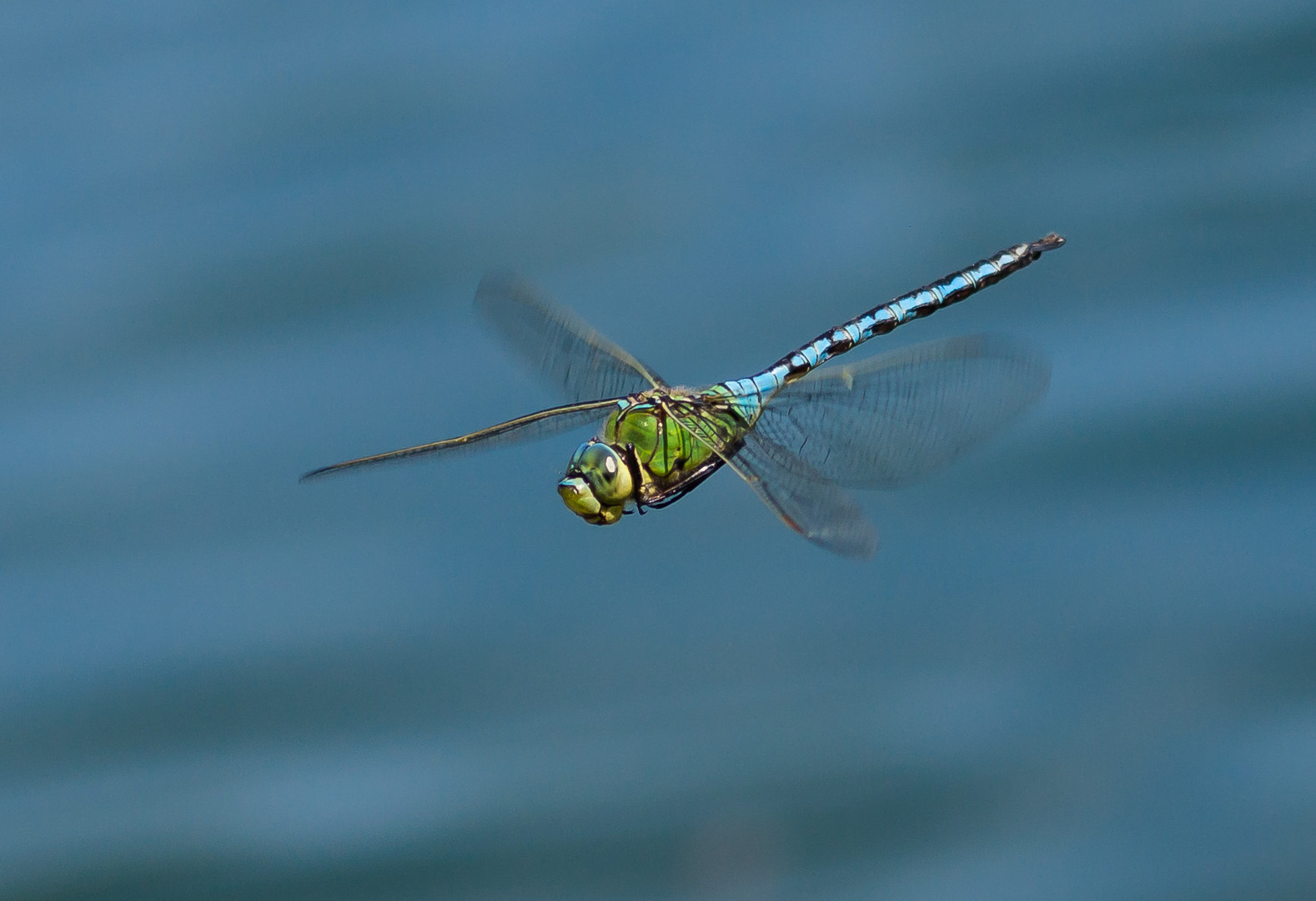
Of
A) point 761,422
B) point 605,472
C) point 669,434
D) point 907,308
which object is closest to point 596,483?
point 605,472

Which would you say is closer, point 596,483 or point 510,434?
point 596,483

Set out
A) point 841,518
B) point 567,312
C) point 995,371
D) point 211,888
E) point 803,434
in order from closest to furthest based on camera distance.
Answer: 1. point 841,518
2. point 995,371
3. point 803,434
4. point 567,312
5. point 211,888

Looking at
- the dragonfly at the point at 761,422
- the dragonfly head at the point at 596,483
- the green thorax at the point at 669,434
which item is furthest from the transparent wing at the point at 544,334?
the dragonfly head at the point at 596,483

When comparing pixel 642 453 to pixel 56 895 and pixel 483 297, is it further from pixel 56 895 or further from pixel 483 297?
pixel 56 895

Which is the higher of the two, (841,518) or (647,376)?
(647,376)

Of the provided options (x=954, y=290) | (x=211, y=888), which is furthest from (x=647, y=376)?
(x=211, y=888)

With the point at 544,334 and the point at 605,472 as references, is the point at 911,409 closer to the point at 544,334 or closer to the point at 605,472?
the point at 605,472

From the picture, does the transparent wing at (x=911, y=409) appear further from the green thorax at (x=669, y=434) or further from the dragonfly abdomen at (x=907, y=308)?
the dragonfly abdomen at (x=907, y=308)

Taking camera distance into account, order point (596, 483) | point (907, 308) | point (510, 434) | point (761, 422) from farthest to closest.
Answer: point (907, 308)
point (761, 422)
point (510, 434)
point (596, 483)
